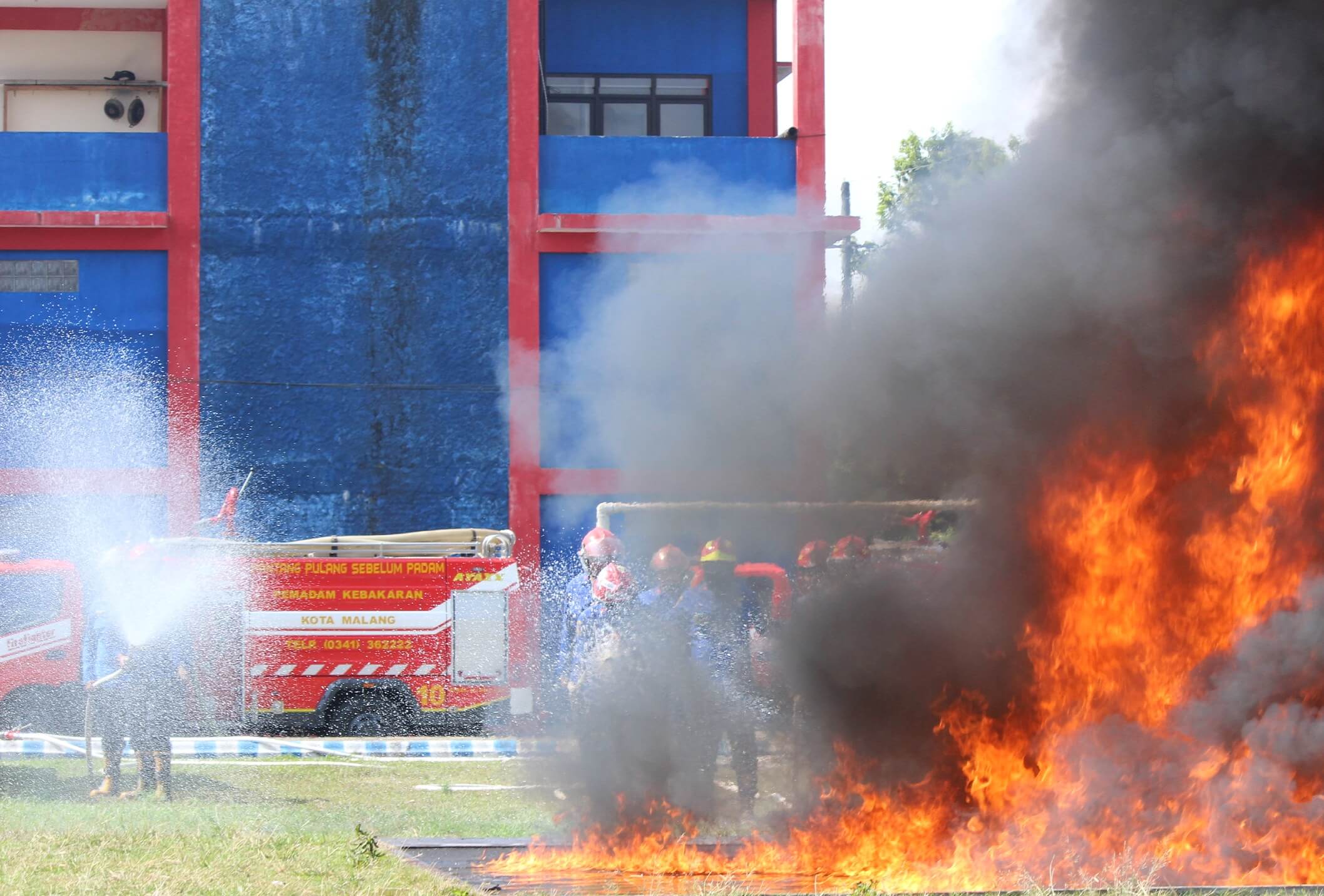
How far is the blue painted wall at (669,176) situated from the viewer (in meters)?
15.3

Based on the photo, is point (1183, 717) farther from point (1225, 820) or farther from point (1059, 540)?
point (1059, 540)

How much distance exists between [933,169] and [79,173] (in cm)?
926

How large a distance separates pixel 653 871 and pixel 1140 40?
5.26 meters

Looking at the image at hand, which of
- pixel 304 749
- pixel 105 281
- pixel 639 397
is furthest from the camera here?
pixel 105 281

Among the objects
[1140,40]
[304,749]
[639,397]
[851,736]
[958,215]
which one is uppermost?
[1140,40]

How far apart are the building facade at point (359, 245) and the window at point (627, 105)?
1659mm

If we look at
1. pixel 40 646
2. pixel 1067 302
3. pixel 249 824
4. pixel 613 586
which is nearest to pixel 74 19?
pixel 40 646

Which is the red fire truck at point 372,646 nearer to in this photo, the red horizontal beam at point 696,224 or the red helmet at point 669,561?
the red helmet at point 669,561

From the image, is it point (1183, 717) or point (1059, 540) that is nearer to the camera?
point (1183, 717)

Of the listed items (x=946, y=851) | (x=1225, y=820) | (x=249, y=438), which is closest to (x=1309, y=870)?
(x=1225, y=820)

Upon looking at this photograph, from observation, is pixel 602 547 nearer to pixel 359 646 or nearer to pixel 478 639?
pixel 478 639

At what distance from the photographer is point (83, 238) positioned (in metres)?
15.0

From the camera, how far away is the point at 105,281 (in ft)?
49.3

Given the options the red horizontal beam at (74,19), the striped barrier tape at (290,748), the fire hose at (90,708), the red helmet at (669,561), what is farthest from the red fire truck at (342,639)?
the red horizontal beam at (74,19)
